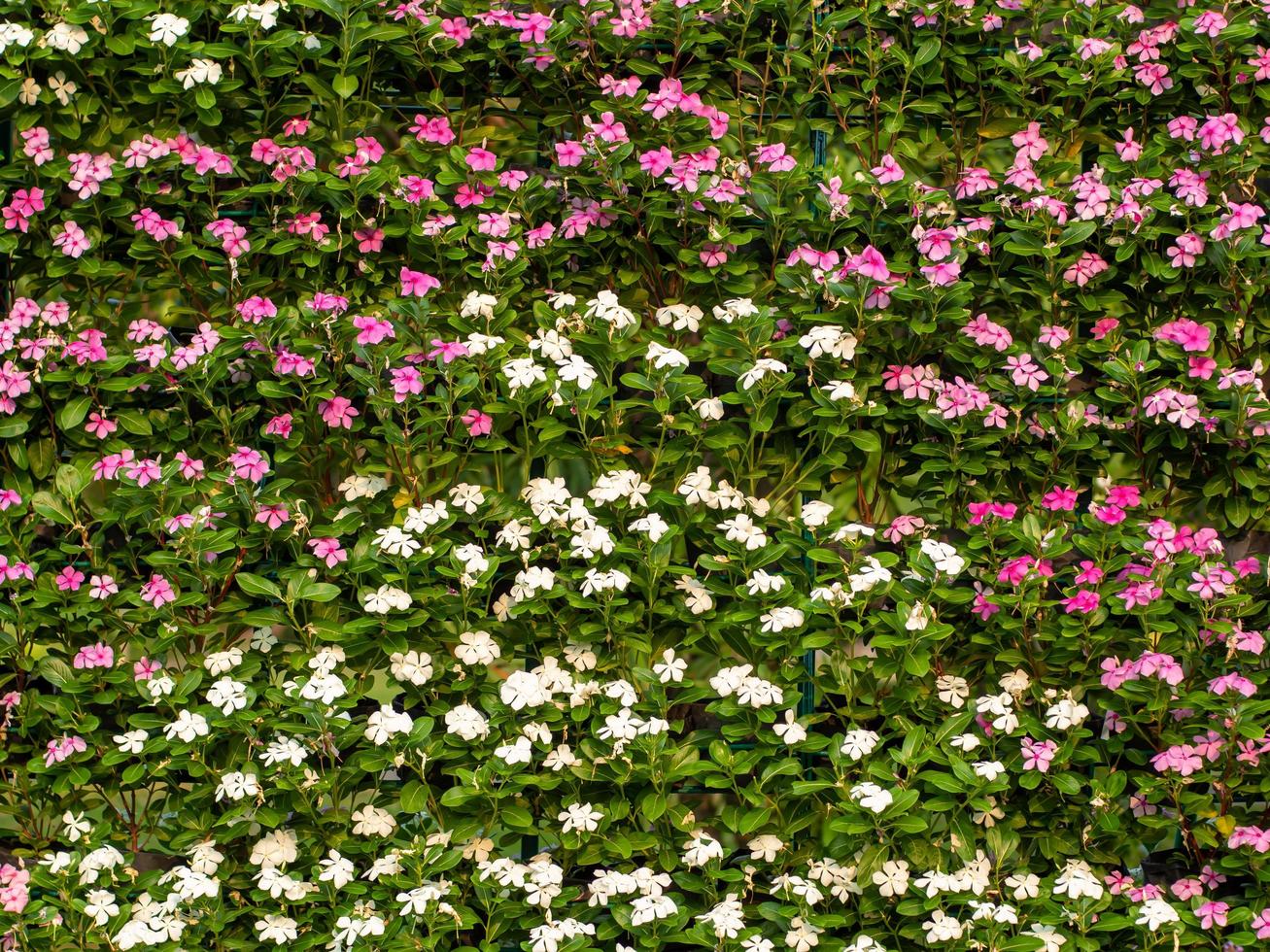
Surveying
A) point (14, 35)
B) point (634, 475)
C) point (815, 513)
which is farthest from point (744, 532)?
point (14, 35)

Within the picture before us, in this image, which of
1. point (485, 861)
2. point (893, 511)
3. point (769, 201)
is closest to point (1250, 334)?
point (893, 511)

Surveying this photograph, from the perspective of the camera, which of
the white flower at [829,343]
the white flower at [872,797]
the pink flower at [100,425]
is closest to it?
the white flower at [872,797]

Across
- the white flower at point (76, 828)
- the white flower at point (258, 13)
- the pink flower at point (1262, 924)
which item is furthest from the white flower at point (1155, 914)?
the white flower at point (258, 13)

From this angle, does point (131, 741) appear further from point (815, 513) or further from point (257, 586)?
point (815, 513)

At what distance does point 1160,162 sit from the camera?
2.84m

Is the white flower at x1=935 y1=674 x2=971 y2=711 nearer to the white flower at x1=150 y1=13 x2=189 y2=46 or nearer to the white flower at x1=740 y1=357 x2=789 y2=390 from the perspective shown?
the white flower at x1=740 y1=357 x2=789 y2=390

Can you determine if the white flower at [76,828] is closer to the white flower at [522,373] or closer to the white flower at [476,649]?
the white flower at [476,649]

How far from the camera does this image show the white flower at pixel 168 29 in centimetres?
272

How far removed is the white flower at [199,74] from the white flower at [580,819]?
1822 mm

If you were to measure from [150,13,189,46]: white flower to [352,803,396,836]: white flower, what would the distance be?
178 centimetres

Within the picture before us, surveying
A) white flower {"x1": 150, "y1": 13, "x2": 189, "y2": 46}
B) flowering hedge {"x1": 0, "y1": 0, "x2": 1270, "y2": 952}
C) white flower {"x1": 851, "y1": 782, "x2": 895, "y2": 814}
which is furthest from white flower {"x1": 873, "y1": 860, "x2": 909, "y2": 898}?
white flower {"x1": 150, "y1": 13, "x2": 189, "y2": 46}

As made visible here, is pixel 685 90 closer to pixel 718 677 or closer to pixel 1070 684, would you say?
pixel 718 677

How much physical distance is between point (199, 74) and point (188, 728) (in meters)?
1.46

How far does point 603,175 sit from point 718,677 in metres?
1.16
